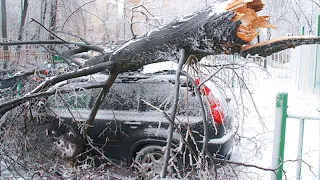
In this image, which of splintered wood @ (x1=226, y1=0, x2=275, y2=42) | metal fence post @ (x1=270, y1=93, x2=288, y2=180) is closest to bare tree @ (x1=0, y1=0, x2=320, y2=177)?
splintered wood @ (x1=226, y1=0, x2=275, y2=42)

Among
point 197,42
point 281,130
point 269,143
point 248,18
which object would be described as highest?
point 248,18

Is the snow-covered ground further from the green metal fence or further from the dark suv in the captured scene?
the dark suv

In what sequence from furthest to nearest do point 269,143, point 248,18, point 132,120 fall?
point 269,143 < point 132,120 < point 248,18

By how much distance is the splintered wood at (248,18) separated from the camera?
8.53ft

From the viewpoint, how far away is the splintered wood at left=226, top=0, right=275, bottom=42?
8.53ft

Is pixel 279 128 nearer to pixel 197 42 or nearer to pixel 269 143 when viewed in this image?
pixel 197 42

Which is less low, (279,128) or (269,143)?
(279,128)

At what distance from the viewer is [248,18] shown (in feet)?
8.72

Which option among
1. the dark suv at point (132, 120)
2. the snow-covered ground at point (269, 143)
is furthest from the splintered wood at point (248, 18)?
the dark suv at point (132, 120)

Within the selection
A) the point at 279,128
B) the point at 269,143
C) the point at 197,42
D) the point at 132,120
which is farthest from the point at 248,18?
the point at 269,143

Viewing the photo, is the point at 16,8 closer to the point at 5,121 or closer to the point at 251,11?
the point at 5,121

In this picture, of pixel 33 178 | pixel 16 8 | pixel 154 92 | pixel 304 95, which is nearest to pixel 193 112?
pixel 154 92

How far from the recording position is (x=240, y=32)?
264 centimetres

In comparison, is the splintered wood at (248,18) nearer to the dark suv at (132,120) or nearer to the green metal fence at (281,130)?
the green metal fence at (281,130)
